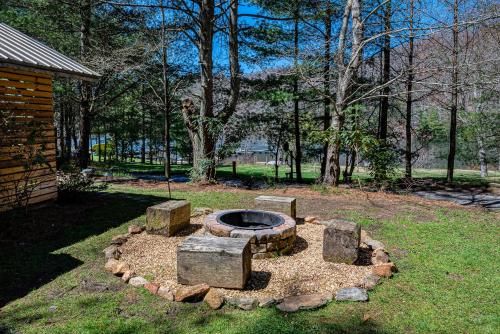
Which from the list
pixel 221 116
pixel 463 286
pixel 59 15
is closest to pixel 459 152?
pixel 221 116

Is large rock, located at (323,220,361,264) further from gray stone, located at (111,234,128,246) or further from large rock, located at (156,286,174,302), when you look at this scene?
gray stone, located at (111,234,128,246)

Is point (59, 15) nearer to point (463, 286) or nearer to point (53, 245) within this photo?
point (53, 245)

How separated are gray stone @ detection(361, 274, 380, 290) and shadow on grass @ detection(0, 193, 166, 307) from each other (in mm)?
3531

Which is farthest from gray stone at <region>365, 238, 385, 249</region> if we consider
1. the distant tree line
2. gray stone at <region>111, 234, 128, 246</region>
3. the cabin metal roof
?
the cabin metal roof

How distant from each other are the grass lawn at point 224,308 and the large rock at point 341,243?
617 millimetres

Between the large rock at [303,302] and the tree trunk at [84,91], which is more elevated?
the tree trunk at [84,91]

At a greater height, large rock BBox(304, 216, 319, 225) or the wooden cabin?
the wooden cabin

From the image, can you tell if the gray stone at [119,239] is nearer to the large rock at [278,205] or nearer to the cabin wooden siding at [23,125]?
the cabin wooden siding at [23,125]

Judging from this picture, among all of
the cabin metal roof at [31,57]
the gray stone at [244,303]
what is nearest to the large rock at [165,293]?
the gray stone at [244,303]

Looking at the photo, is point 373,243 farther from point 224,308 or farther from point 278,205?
point 224,308

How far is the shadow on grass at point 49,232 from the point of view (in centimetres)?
383

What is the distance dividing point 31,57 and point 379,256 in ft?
22.0

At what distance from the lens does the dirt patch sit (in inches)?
145

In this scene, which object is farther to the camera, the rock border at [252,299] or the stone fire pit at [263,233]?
the stone fire pit at [263,233]
